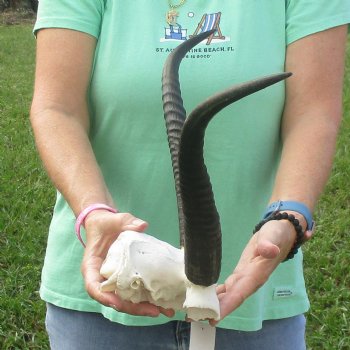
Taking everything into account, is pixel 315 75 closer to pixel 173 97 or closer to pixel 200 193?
pixel 173 97

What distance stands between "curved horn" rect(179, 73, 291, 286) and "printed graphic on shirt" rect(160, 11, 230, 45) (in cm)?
50

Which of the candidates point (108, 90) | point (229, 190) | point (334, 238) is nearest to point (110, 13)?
point (108, 90)

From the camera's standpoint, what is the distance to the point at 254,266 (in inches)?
52.7

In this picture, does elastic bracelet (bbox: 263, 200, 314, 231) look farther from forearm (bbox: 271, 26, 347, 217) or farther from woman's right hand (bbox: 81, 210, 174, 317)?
woman's right hand (bbox: 81, 210, 174, 317)

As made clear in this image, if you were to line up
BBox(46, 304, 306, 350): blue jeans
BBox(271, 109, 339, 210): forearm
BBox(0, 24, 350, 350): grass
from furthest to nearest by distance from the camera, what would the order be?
BBox(0, 24, 350, 350): grass
BBox(46, 304, 306, 350): blue jeans
BBox(271, 109, 339, 210): forearm

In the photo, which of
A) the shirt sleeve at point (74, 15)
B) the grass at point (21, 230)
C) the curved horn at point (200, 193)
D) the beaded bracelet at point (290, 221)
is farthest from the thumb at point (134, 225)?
the grass at point (21, 230)

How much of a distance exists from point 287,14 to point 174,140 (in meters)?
0.46

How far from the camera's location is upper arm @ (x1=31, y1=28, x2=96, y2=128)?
61.1 inches

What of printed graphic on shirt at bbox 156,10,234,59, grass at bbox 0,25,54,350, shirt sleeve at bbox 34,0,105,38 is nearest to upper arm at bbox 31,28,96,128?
shirt sleeve at bbox 34,0,105,38

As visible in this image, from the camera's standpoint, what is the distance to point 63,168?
1518mm

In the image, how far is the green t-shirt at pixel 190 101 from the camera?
154cm

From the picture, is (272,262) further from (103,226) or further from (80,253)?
(80,253)

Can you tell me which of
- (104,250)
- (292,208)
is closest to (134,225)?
(104,250)

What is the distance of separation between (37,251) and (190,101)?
2.45m
